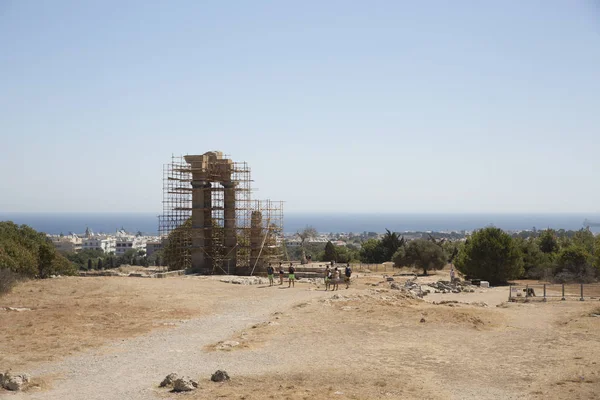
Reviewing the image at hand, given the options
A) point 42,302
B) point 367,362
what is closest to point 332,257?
point 42,302

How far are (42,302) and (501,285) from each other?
31332 millimetres

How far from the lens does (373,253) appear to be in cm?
6931

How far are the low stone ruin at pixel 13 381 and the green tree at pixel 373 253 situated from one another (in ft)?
187

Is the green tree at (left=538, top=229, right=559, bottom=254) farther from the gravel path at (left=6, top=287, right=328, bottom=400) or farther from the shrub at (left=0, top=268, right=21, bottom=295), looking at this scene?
the shrub at (left=0, top=268, right=21, bottom=295)

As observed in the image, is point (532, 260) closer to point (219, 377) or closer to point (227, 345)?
point (227, 345)

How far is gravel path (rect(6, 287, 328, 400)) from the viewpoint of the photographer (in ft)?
41.9

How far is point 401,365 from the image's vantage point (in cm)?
1520

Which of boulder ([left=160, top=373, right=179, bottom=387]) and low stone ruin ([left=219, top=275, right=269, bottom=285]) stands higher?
boulder ([left=160, top=373, right=179, bottom=387])

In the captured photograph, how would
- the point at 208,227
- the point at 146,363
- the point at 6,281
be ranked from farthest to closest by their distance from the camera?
1. the point at 208,227
2. the point at 6,281
3. the point at 146,363

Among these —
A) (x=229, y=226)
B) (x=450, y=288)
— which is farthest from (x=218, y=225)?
(x=450, y=288)

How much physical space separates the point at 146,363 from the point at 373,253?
55.7 metres

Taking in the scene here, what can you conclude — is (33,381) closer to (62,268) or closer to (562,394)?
(562,394)

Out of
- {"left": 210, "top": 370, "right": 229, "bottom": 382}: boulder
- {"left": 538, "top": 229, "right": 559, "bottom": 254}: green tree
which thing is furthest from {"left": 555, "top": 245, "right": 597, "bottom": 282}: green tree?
{"left": 210, "top": 370, "right": 229, "bottom": 382}: boulder

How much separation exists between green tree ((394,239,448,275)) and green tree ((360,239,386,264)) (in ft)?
56.1
